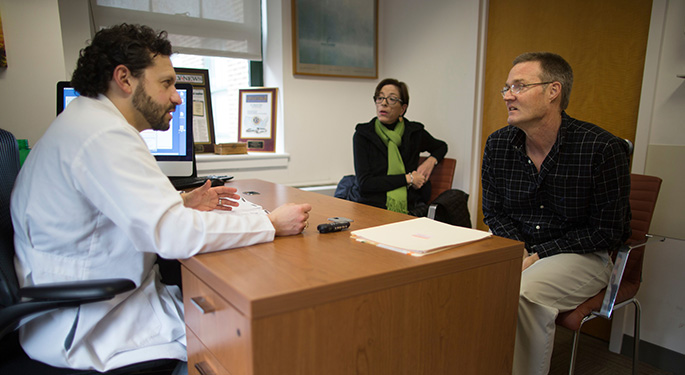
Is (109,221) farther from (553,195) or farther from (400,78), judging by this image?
(400,78)

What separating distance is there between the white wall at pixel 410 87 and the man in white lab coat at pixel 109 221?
146 cm

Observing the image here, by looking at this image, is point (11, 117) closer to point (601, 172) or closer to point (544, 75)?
point (544, 75)

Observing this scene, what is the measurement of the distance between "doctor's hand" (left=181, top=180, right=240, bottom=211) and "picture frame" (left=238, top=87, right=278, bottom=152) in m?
2.00

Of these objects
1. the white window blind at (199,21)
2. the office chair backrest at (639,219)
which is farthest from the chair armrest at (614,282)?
the white window blind at (199,21)

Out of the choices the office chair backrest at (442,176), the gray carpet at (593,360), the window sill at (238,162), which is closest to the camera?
the gray carpet at (593,360)

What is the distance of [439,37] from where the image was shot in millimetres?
3221

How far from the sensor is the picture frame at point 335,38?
11.3ft

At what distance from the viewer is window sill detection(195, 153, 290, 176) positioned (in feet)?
10.3

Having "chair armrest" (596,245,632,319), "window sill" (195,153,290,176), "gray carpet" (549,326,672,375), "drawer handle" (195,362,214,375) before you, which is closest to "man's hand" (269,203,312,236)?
"drawer handle" (195,362,214,375)

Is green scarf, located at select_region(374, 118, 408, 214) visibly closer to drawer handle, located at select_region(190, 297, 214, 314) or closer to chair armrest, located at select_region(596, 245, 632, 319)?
chair armrest, located at select_region(596, 245, 632, 319)

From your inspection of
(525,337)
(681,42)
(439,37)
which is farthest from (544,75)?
(439,37)

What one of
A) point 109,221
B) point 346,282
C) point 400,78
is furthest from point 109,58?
point 400,78

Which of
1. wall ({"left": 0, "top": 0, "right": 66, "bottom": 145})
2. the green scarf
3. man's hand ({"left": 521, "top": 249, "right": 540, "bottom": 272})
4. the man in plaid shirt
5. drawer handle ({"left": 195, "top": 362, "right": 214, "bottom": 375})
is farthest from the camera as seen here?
the green scarf

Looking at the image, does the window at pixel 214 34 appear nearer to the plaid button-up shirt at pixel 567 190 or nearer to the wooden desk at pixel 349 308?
the plaid button-up shirt at pixel 567 190
